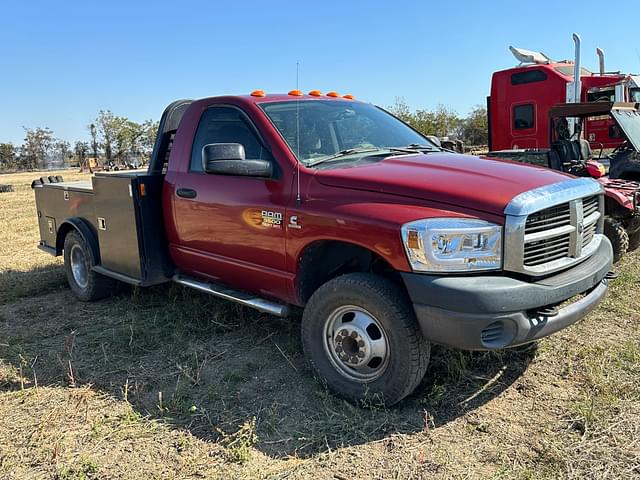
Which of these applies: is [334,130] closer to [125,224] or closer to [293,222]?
[293,222]

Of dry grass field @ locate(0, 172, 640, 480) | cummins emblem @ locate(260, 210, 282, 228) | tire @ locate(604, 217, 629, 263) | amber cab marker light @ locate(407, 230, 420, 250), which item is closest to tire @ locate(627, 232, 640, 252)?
tire @ locate(604, 217, 629, 263)

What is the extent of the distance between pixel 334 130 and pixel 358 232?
4.17ft

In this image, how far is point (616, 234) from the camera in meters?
5.73

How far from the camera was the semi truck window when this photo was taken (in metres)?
12.7

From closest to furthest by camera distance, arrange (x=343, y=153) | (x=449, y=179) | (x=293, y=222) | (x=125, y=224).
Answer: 1. (x=449, y=179)
2. (x=293, y=222)
3. (x=343, y=153)
4. (x=125, y=224)

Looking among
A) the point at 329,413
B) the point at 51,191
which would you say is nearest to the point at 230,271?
the point at 329,413

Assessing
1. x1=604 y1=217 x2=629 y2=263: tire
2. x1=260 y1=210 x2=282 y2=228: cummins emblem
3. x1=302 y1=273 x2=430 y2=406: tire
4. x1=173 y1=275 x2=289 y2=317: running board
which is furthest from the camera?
x1=604 y1=217 x2=629 y2=263: tire

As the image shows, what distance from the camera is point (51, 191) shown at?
6344mm

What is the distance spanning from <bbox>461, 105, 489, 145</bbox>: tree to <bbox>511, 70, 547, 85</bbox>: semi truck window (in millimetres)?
26998

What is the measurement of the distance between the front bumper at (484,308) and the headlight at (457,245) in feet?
0.23

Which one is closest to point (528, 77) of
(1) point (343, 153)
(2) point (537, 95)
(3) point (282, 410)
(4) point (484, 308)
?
(2) point (537, 95)

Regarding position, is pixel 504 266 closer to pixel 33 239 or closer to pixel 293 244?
pixel 293 244

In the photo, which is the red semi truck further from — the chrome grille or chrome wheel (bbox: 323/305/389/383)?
chrome wheel (bbox: 323/305/389/383)

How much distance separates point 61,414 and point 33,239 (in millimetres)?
7434
